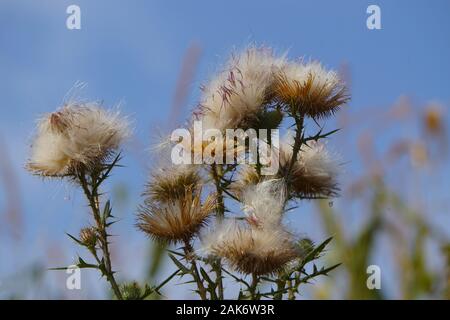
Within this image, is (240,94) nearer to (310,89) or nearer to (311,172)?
(310,89)

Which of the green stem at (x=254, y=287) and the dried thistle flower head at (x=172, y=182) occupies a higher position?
the dried thistle flower head at (x=172, y=182)

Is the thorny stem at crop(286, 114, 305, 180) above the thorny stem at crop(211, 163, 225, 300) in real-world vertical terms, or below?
above

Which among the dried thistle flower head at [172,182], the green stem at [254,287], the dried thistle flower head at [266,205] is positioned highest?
the dried thistle flower head at [172,182]

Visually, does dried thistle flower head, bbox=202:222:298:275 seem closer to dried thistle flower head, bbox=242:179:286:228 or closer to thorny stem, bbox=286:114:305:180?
dried thistle flower head, bbox=242:179:286:228

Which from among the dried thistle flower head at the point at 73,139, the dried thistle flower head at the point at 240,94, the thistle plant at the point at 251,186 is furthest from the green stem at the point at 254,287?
the dried thistle flower head at the point at 73,139

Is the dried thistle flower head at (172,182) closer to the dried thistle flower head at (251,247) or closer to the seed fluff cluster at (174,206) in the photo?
the seed fluff cluster at (174,206)

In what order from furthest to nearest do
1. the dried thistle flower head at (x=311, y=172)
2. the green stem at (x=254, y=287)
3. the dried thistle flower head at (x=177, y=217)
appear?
the dried thistle flower head at (x=311, y=172), the dried thistle flower head at (x=177, y=217), the green stem at (x=254, y=287)

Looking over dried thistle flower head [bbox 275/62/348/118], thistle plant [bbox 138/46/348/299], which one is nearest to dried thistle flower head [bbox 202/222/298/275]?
thistle plant [bbox 138/46/348/299]

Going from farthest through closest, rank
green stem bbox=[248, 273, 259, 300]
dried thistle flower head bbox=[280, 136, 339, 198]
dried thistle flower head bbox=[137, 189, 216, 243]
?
dried thistle flower head bbox=[280, 136, 339, 198]
dried thistle flower head bbox=[137, 189, 216, 243]
green stem bbox=[248, 273, 259, 300]
